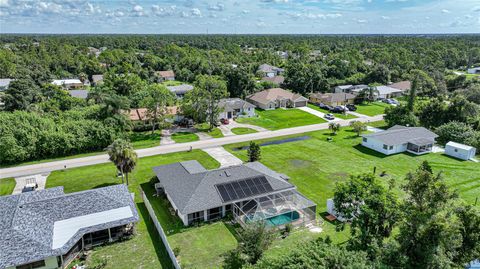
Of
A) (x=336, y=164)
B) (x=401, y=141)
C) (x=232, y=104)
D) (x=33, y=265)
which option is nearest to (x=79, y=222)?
(x=33, y=265)

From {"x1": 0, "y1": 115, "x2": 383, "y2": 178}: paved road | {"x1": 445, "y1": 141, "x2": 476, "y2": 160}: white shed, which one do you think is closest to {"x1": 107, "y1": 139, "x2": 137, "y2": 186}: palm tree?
{"x1": 0, "y1": 115, "x2": 383, "y2": 178}: paved road

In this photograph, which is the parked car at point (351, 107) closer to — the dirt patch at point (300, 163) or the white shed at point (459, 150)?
the white shed at point (459, 150)

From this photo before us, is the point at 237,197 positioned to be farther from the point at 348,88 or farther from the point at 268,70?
the point at 268,70

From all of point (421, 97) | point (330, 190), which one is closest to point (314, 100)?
point (421, 97)

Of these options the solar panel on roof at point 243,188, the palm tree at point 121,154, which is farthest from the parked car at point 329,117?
the palm tree at point 121,154

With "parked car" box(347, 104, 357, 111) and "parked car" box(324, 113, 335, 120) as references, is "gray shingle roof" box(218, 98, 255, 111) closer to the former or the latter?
"parked car" box(324, 113, 335, 120)

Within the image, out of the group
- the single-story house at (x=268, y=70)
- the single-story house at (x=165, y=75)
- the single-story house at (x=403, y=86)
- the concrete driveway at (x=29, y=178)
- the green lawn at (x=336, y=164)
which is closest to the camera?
the concrete driveway at (x=29, y=178)
